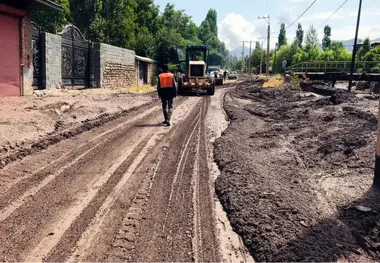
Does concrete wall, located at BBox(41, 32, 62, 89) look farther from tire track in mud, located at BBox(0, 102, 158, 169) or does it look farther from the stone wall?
the stone wall

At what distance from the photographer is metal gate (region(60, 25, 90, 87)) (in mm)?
19469

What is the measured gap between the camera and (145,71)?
35.2 m

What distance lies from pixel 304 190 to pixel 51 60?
15038 mm

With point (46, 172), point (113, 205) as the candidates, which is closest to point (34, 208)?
point (113, 205)

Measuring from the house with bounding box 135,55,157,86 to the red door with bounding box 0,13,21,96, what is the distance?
58.0ft

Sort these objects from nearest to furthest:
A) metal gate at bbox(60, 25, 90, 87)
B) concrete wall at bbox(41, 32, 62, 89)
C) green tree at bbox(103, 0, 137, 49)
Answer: concrete wall at bbox(41, 32, 62, 89) < metal gate at bbox(60, 25, 90, 87) < green tree at bbox(103, 0, 137, 49)

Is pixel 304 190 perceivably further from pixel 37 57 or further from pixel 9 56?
pixel 37 57

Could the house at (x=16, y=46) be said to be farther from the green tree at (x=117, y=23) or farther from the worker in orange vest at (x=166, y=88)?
the green tree at (x=117, y=23)

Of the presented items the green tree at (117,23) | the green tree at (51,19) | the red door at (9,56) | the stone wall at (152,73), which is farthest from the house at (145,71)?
the red door at (9,56)

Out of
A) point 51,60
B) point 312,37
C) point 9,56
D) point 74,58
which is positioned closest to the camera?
point 9,56

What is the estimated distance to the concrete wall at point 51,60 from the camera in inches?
664

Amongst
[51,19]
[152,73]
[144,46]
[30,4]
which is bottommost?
[152,73]

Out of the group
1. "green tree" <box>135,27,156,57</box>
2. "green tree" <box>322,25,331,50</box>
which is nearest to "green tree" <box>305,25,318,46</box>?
"green tree" <box>322,25,331,50</box>

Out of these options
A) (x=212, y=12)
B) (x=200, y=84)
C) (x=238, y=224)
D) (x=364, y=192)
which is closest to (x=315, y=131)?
(x=364, y=192)
